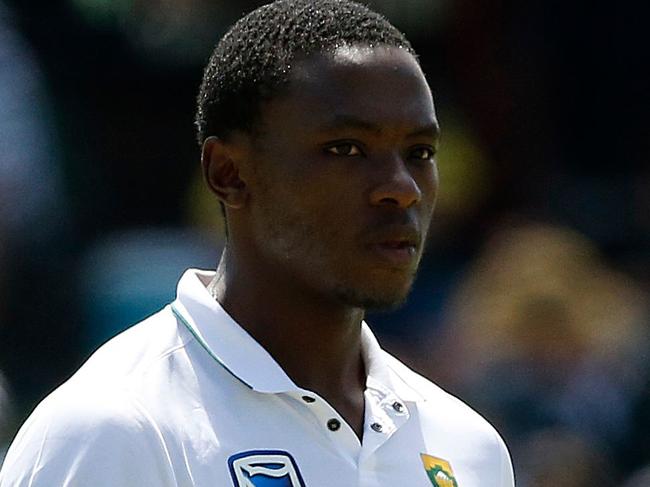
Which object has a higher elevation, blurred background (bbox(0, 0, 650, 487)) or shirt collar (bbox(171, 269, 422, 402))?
shirt collar (bbox(171, 269, 422, 402))

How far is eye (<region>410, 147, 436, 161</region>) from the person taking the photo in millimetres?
2552

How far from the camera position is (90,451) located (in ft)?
7.20

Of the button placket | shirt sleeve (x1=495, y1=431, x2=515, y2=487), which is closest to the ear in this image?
the button placket

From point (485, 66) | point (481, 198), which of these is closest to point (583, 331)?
point (481, 198)

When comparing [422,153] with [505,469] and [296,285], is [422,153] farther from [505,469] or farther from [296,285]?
[505,469]

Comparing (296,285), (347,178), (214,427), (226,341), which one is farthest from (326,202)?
(214,427)

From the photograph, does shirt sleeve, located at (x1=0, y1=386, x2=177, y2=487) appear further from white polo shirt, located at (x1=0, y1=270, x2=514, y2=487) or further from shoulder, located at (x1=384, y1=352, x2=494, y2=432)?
shoulder, located at (x1=384, y1=352, x2=494, y2=432)

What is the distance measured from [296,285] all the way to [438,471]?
1.33 ft

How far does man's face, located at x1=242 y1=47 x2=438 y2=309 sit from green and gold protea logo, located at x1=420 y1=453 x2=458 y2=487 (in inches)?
11.5

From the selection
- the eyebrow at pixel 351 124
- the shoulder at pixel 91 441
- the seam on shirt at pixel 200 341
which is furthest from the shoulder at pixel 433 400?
the shoulder at pixel 91 441

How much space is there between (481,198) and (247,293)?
150 inches

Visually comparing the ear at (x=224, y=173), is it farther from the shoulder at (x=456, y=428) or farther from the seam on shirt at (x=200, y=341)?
the shoulder at (x=456, y=428)

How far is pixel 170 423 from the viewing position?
2297mm

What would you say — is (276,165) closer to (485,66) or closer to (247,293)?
(247,293)
